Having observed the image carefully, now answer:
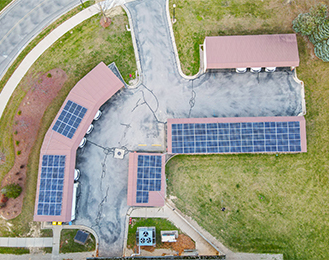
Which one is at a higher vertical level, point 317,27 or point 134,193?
point 317,27

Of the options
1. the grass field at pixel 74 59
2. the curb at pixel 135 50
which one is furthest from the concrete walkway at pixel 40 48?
the curb at pixel 135 50

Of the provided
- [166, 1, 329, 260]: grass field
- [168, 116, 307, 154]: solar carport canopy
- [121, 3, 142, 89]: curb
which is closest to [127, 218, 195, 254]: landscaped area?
[166, 1, 329, 260]: grass field

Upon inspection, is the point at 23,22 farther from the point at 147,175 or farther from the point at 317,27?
the point at 317,27

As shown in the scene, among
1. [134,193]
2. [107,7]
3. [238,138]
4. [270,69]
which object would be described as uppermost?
[107,7]

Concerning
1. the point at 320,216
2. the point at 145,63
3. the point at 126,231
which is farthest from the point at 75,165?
the point at 320,216

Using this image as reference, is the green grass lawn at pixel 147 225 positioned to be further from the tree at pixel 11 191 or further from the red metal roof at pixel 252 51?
the red metal roof at pixel 252 51

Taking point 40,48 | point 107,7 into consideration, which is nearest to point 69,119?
point 40,48

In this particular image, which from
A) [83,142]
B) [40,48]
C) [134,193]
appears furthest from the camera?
[40,48]
